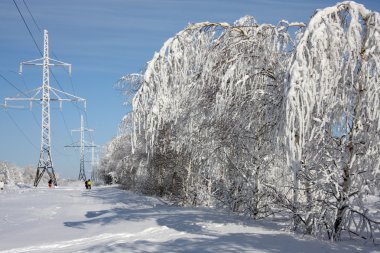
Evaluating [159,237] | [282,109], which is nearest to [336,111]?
[282,109]

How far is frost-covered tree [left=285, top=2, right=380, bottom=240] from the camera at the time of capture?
19.4 ft

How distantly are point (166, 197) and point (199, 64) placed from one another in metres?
15.4

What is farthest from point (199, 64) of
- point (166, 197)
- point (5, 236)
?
point (166, 197)

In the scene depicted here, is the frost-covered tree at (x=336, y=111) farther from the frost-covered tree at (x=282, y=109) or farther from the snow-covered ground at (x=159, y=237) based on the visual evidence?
the snow-covered ground at (x=159, y=237)

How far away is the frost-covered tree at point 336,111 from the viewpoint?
592 cm

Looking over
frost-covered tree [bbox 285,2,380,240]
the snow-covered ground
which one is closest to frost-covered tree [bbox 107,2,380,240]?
frost-covered tree [bbox 285,2,380,240]

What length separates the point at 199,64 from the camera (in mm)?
8797

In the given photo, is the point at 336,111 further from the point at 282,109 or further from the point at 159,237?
the point at 159,237

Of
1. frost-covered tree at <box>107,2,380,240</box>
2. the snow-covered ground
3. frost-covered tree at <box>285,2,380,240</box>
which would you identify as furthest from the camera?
the snow-covered ground

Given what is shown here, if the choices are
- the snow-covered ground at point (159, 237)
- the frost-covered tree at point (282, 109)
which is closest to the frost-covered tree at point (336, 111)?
the frost-covered tree at point (282, 109)

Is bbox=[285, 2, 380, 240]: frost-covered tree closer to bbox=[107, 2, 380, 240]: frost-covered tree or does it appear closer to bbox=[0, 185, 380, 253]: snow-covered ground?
bbox=[107, 2, 380, 240]: frost-covered tree

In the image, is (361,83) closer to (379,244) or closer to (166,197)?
(379,244)

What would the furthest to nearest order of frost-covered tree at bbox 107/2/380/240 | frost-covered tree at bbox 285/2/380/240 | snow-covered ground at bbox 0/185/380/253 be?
snow-covered ground at bbox 0/185/380/253
frost-covered tree at bbox 107/2/380/240
frost-covered tree at bbox 285/2/380/240

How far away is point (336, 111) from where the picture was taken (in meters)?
6.71
